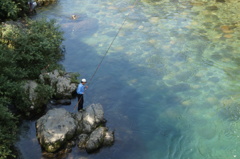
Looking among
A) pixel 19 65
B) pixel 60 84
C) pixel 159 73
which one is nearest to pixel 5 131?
pixel 60 84

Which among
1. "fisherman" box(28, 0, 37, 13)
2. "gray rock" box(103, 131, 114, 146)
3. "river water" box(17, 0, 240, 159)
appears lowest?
"river water" box(17, 0, 240, 159)

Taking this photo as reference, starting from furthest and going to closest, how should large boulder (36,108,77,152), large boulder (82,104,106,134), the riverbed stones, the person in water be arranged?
the person in water, large boulder (82,104,106,134), the riverbed stones, large boulder (36,108,77,152)

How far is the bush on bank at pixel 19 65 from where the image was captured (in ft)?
42.1

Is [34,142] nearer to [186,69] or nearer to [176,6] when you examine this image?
[186,69]

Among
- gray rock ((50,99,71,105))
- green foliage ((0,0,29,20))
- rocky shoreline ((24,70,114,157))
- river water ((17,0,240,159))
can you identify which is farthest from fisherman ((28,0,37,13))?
gray rock ((50,99,71,105))

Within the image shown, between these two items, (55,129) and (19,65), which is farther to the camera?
(19,65)

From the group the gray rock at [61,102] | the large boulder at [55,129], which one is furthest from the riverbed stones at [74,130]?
the gray rock at [61,102]

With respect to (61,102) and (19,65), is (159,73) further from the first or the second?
(19,65)

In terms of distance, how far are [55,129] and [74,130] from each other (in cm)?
100

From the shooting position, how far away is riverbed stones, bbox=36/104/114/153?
42.4 feet

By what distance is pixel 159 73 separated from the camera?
19.6 m

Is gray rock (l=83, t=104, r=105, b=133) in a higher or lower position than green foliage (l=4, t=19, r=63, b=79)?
lower

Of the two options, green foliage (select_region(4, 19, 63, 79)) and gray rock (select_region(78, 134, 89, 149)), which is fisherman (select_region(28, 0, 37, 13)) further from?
gray rock (select_region(78, 134, 89, 149))

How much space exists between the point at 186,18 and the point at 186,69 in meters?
9.87
